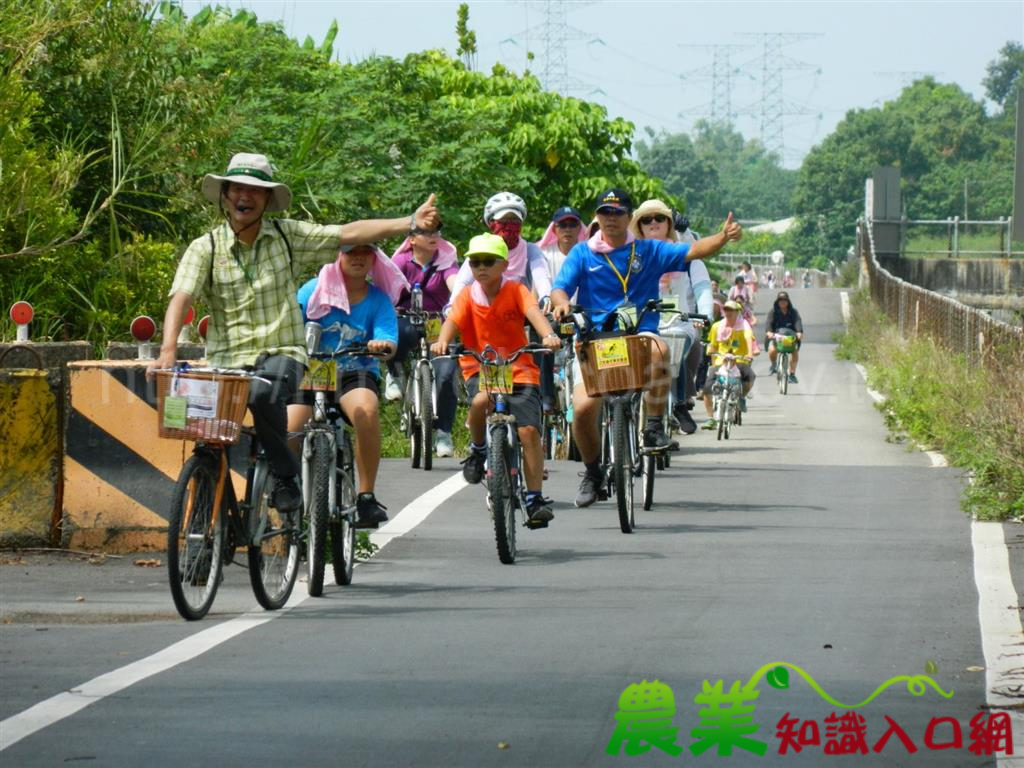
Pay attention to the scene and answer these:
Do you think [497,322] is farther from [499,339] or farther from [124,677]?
[124,677]

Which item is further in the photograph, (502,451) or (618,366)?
(618,366)

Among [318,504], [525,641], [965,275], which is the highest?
[318,504]

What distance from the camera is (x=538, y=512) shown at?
38.8 feet

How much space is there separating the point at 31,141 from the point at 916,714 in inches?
518

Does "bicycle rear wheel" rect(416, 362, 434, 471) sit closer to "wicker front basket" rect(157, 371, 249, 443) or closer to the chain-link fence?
the chain-link fence

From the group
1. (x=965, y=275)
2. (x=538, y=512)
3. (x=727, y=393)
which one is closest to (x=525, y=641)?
(x=538, y=512)

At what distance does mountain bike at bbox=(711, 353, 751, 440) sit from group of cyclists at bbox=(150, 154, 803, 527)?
5.49m

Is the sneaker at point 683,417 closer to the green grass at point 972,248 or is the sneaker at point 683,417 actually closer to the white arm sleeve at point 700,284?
the white arm sleeve at point 700,284

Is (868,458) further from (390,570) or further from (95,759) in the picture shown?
(95,759)

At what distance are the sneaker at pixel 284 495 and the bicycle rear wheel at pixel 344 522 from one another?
442mm

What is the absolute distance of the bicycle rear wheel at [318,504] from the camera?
32.9 ft

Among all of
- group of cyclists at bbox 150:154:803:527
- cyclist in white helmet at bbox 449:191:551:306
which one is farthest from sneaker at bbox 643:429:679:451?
cyclist in white helmet at bbox 449:191:551:306

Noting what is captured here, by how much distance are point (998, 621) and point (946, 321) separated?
1760cm

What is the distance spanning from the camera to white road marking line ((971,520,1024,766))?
7441 millimetres
